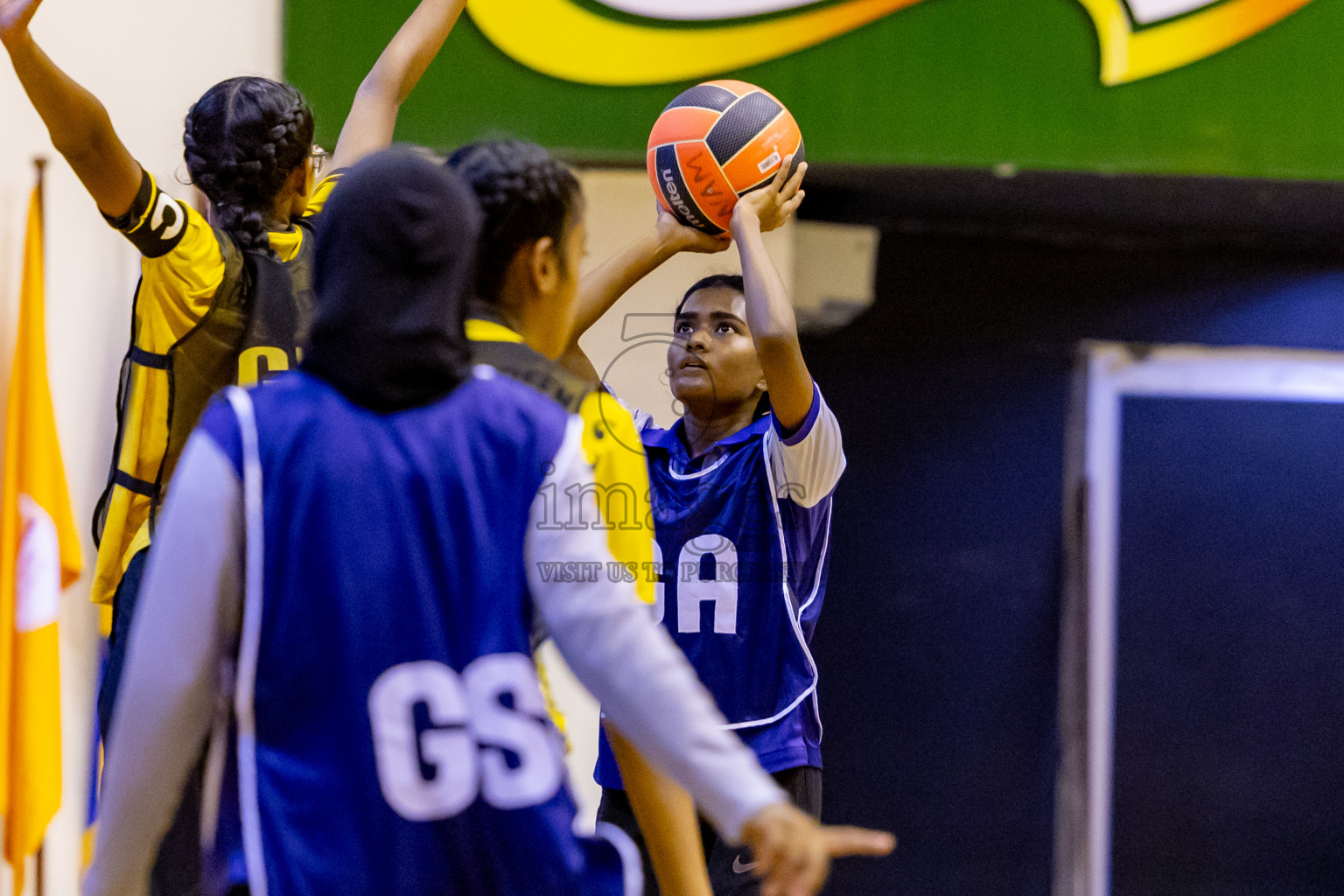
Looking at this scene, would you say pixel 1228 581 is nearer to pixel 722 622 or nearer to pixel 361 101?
pixel 722 622

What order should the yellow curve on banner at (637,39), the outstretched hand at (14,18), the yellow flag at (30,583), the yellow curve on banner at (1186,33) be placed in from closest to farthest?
the outstretched hand at (14,18) < the yellow flag at (30,583) < the yellow curve on banner at (637,39) < the yellow curve on banner at (1186,33)

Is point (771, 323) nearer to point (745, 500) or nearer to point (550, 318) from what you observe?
point (745, 500)

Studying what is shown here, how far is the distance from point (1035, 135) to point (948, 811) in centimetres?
299

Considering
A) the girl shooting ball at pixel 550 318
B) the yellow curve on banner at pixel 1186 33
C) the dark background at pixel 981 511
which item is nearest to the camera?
the girl shooting ball at pixel 550 318

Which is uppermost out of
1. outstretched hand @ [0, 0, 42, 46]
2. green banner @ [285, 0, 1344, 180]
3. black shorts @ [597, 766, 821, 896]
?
green banner @ [285, 0, 1344, 180]

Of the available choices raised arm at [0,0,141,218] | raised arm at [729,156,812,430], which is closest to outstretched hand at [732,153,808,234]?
raised arm at [729,156,812,430]

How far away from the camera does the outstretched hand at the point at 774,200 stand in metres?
2.99

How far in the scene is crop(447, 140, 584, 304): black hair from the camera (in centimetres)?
173

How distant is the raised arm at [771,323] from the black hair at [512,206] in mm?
1090

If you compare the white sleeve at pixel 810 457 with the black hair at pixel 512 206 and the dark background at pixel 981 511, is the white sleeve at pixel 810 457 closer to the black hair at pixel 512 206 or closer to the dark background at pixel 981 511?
the black hair at pixel 512 206

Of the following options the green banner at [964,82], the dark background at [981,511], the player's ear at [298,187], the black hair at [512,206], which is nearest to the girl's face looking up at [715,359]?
the player's ear at [298,187]

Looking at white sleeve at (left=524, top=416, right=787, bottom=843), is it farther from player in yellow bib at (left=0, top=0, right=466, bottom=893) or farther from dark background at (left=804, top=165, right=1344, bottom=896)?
dark background at (left=804, top=165, right=1344, bottom=896)

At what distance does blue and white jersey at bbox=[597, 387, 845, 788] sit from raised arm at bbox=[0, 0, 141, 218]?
4.90ft

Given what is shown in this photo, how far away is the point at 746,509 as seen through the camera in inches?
130
